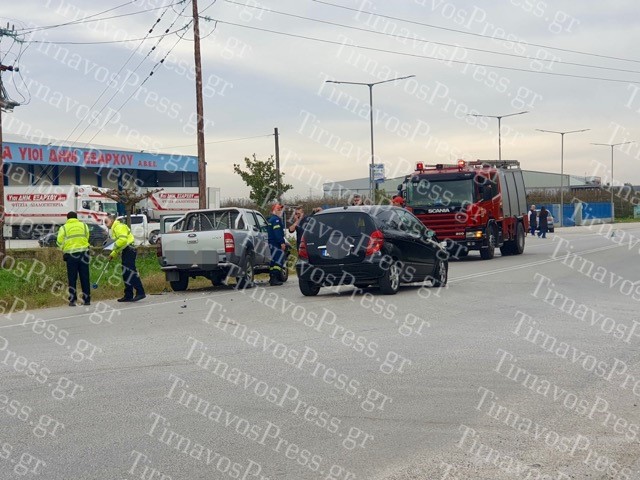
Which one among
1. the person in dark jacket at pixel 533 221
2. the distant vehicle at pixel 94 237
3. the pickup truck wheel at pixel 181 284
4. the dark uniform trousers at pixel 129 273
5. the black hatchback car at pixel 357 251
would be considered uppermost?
the black hatchback car at pixel 357 251

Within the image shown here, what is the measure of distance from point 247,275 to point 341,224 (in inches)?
155

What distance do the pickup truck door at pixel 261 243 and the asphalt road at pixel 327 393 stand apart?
576 cm

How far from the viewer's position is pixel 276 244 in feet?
71.7

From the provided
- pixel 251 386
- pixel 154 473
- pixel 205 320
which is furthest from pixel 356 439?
pixel 205 320

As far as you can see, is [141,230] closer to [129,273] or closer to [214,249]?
[214,249]

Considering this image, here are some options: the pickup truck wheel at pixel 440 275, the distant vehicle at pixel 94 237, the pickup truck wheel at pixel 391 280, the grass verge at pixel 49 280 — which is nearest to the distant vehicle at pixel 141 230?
the distant vehicle at pixel 94 237

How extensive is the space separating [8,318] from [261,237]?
7171mm

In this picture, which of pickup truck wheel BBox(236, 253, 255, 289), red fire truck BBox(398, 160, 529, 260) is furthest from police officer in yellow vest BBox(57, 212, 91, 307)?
red fire truck BBox(398, 160, 529, 260)

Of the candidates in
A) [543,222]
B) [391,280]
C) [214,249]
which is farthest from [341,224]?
[543,222]

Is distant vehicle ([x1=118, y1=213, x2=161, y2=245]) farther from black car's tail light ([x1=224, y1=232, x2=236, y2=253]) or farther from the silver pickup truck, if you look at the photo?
black car's tail light ([x1=224, y1=232, x2=236, y2=253])

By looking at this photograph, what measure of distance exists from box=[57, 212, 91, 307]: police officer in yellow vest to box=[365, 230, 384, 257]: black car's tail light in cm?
531

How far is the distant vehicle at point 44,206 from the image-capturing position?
55.8 meters

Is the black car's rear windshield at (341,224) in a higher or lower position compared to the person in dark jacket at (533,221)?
higher

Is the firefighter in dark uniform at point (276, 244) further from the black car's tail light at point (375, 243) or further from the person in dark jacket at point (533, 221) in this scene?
the person in dark jacket at point (533, 221)
